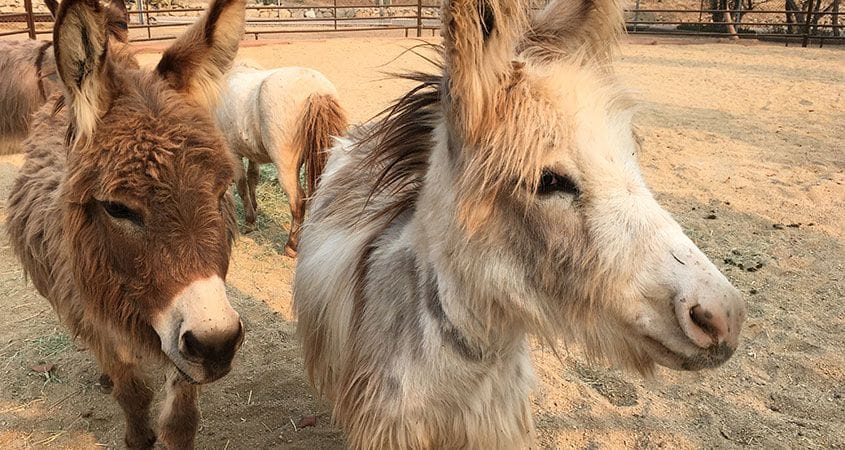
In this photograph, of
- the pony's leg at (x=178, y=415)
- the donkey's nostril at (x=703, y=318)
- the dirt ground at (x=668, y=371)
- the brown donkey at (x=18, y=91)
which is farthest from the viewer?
the brown donkey at (x=18, y=91)

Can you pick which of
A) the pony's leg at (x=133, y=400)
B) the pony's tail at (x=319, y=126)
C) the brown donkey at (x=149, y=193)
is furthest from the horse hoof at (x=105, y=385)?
the pony's tail at (x=319, y=126)

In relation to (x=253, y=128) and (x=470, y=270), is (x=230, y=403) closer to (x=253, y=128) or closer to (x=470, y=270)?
(x=470, y=270)

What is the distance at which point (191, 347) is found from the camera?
180 cm

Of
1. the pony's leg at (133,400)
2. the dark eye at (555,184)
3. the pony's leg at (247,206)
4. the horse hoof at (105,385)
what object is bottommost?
the horse hoof at (105,385)

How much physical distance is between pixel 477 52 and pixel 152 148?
108 cm

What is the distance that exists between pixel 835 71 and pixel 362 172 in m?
13.3

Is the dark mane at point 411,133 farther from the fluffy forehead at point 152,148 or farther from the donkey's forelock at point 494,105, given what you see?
the fluffy forehead at point 152,148

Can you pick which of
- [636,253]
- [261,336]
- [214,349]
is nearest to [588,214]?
[636,253]

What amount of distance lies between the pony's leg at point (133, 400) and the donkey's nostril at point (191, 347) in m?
0.89

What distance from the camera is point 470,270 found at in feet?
5.43

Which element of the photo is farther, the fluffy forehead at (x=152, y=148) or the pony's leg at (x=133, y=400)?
the pony's leg at (x=133, y=400)

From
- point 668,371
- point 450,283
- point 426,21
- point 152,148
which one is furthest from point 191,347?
point 426,21

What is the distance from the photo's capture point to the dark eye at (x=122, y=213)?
1.84 m

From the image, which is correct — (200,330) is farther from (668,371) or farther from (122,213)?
(668,371)
